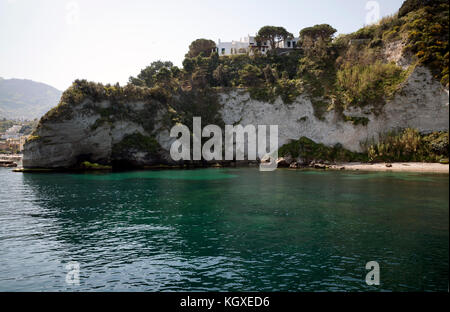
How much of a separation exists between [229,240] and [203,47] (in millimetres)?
95682

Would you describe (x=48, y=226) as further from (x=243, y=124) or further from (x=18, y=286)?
(x=243, y=124)

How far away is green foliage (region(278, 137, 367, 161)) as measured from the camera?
69938 mm

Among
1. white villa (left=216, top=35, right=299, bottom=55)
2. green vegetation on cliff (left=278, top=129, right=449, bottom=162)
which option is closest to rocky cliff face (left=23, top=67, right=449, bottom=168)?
green vegetation on cliff (left=278, top=129, right=449, bottom=162)

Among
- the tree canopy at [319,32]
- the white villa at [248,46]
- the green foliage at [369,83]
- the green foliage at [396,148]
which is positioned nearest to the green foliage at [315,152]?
the green foliage at [396,148]

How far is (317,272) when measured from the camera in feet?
47.2

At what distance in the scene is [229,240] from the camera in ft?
64.4

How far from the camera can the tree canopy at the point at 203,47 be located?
10450cm

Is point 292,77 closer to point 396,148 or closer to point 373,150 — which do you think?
point 373,150

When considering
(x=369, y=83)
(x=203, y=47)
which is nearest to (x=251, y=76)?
(x=203, y=47)

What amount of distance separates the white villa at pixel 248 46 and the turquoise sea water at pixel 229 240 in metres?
77.3

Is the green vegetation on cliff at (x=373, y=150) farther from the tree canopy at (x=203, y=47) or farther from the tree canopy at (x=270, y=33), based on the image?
the tree canopy at (x=203, y=47)

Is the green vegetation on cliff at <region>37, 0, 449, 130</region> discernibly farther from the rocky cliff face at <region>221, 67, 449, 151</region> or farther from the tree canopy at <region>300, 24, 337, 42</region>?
the rocky cliff face at <region>221, 67, 449, 151</region>

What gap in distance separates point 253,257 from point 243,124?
69.2m
